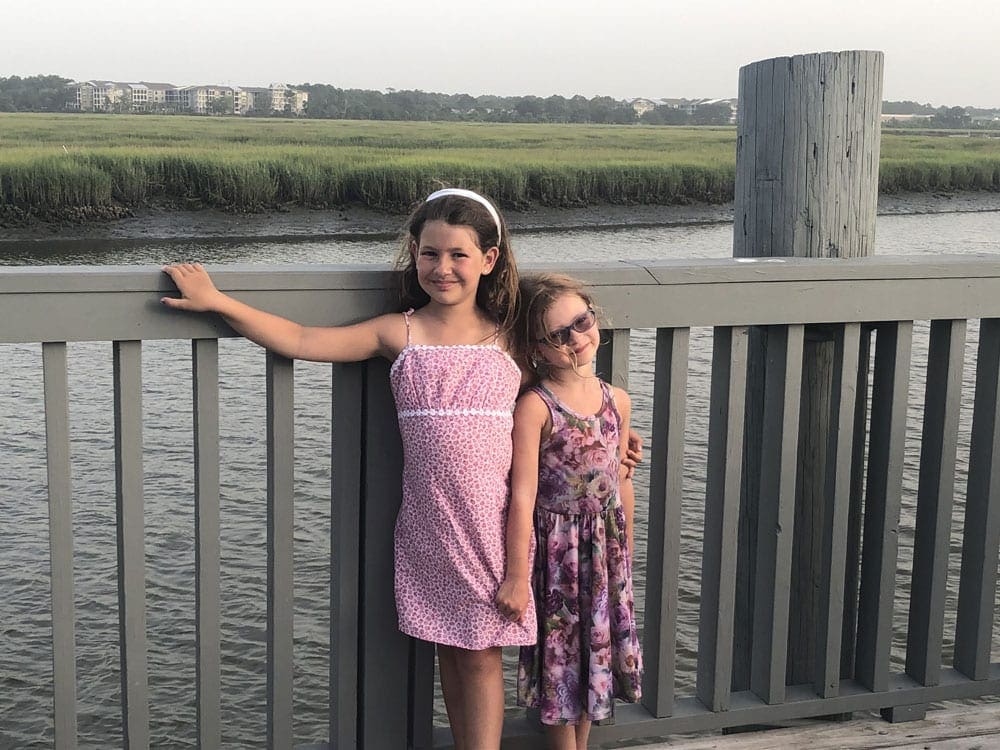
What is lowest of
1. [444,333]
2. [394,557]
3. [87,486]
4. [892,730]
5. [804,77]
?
[87,486]

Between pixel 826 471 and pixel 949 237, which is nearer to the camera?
pixel 826 471

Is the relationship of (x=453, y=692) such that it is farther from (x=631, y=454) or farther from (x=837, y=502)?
(x=837, y=502)

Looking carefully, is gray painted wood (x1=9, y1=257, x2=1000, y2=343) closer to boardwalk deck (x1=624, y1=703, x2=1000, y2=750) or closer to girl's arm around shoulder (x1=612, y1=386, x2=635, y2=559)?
girl's arm around shoulder (x1=612, y1=386, x2=635, y2=559)

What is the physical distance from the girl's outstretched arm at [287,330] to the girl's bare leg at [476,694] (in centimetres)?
57

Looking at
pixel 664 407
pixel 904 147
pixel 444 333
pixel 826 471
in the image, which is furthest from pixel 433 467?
pixel 904 147

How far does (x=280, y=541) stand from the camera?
233 centimetres

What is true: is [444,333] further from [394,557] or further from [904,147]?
[904,147]

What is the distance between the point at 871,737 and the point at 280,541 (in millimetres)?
1329

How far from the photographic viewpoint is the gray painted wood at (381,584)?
2.34 metres

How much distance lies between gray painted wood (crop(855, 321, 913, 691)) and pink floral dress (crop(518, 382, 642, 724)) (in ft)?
2.07

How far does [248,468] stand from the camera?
6.68m

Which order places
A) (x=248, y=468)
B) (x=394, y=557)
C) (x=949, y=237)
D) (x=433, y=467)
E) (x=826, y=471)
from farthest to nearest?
(x=949, y=237) < (x=248, y=468) < (x=826, y=471) < (x=394, y=557) < (x=433, y=467)

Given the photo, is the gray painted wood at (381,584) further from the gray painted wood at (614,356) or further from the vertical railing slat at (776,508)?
the vertical railing slat at (776,508)

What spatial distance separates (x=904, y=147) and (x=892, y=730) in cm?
4003
